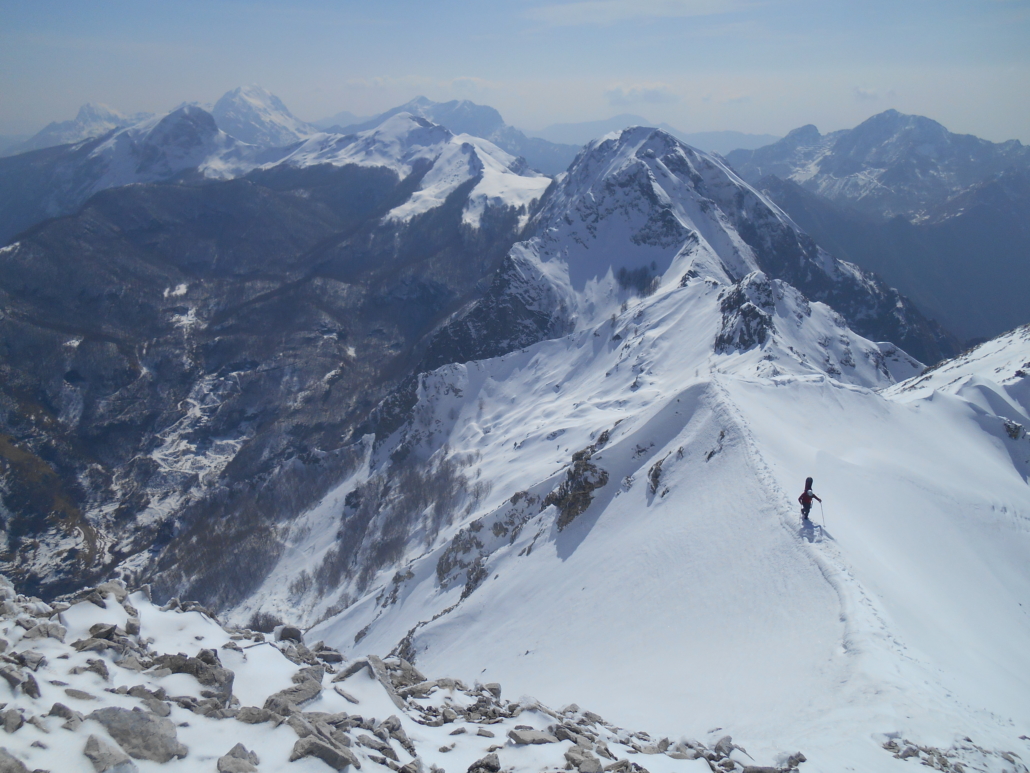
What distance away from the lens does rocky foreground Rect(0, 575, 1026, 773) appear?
1208 centimetres

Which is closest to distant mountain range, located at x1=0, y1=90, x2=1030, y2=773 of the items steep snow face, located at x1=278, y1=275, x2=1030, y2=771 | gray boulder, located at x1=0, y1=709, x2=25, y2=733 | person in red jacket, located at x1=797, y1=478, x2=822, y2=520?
gray boulder, located at x1=0, y1=709, x2=25, y2=733

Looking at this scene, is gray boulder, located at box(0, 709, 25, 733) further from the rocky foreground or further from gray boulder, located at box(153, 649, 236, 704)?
gray boulder, located at box(153, 649, 236, 704)

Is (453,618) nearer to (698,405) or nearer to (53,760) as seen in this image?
(698,405)

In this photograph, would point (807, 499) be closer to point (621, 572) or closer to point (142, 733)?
point (621, 572)

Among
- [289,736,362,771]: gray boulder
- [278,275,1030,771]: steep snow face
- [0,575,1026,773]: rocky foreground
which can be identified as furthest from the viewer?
[278,275,1030,771]: steep snow face

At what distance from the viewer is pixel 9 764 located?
10305 mm

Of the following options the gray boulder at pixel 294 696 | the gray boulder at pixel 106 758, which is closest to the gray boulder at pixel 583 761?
the gray boulder at pixel 294 696

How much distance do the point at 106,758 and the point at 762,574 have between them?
2803cm

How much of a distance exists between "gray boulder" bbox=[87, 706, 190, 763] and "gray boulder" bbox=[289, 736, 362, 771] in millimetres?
2386

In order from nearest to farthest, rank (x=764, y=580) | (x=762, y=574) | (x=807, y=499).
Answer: (x=764, y=580) → (x=762, y=574) → (x=807, y=499)

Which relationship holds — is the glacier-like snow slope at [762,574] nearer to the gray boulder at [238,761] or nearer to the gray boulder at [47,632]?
the gray boulder at [238,761]

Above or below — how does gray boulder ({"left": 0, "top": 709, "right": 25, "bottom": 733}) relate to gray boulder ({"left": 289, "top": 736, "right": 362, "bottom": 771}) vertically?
above

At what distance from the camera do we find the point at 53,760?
10969 mm

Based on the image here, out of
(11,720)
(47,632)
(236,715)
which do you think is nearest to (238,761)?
(236,715)
